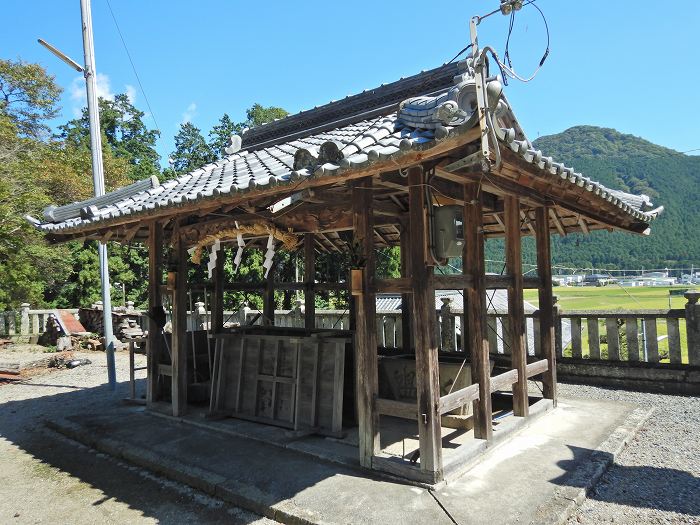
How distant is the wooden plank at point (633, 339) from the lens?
26.5 feet

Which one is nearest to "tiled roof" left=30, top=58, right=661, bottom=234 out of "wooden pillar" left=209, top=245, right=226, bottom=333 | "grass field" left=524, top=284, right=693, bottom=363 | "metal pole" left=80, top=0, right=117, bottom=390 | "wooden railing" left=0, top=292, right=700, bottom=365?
"wooden pillar" left=209, top=245, right=226, bottom=333

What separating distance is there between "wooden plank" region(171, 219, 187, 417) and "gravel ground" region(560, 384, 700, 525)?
5581 mm

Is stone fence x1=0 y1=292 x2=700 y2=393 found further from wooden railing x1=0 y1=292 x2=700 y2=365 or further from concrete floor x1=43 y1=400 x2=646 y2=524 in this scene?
concrete floor x1=43 y1=400 x2=646 y2=524

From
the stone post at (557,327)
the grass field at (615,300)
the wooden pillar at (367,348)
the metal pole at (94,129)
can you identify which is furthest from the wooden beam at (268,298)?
the grass field at (615,300)

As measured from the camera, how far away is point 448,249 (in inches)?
172

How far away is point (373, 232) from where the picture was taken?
489cm

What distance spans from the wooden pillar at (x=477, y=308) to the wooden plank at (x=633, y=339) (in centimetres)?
451

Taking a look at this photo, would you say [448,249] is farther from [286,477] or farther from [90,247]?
[90,247]

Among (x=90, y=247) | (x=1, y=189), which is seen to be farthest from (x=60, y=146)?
(x=1, y=189)

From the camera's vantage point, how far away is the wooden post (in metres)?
6.77

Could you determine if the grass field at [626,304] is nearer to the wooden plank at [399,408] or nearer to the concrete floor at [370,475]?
the concrete floor at [370,475]

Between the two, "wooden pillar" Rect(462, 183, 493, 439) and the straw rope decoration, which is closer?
"wooden pillar" Rect(462, 183, 493, 439)

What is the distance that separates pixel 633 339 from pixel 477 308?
4.84 m

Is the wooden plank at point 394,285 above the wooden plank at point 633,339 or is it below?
above
